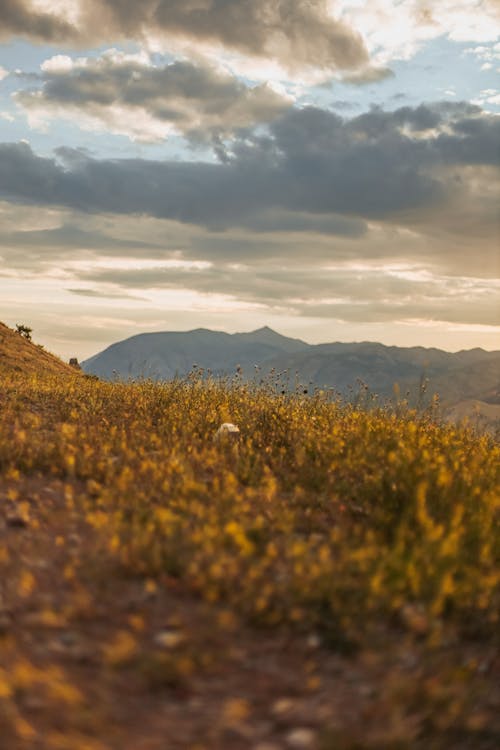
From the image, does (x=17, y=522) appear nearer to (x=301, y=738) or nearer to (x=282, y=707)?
(x=282, y=707)

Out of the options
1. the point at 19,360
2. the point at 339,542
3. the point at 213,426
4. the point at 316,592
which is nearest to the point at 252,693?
the point at 316,592

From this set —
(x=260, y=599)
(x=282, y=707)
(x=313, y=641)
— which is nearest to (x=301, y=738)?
(x=282, y=707)

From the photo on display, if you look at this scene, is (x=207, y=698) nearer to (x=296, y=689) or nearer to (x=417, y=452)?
(x=296, y=689)

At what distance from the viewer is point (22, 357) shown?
29.6m

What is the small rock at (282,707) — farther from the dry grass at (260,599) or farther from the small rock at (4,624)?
the small rock at (4,624)

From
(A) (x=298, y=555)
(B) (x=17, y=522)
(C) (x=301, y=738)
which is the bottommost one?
(C) (x=301, y=738)

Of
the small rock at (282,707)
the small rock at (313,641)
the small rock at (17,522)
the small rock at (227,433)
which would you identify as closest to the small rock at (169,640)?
the small rock at (282,707)

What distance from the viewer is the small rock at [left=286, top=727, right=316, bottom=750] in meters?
3.57

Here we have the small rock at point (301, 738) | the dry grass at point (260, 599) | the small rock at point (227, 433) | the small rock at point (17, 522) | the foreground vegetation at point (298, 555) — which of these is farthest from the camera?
the small rock at point (227, 433)

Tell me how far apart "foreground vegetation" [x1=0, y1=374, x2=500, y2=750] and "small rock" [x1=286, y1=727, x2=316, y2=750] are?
65mm

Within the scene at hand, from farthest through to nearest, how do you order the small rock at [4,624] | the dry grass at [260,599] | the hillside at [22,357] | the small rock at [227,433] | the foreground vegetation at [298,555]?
the hillside at [22,357]
the small rock at [227,433]
the small rock at [4,624]
the foreground vegetation at [298,555]
the dry grass at [260,599]

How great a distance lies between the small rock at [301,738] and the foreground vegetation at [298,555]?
6 centimetres

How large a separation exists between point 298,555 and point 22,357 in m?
26.6

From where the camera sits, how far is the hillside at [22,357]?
1050 inches
